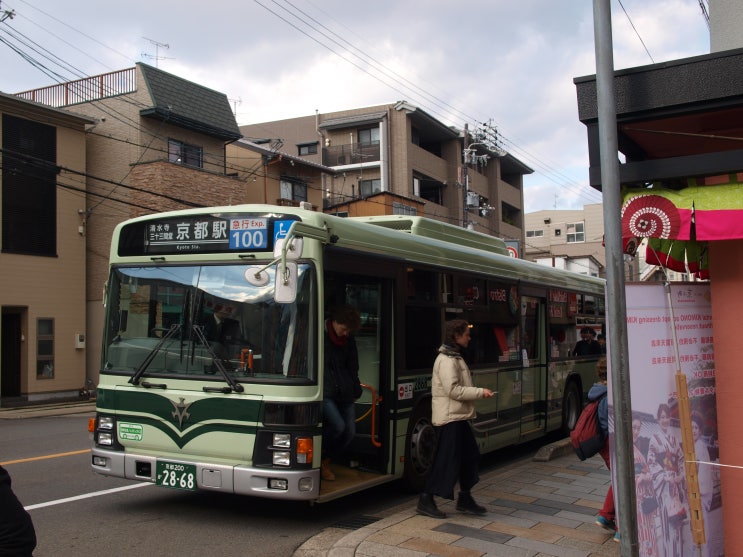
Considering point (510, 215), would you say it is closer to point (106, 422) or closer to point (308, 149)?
point (308, 149)

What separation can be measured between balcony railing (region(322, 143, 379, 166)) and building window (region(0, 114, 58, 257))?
64.1ft

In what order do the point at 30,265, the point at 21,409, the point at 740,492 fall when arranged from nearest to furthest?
the point at 740,492 < the point at 21,409 < the point at 30,265

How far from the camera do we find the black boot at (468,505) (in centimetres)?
702

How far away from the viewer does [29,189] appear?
2228 cm

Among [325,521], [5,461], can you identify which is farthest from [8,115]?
[325,521]

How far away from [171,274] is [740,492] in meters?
5.08

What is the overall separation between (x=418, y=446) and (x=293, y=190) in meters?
24.4

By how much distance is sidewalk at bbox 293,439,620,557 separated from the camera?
586 cm

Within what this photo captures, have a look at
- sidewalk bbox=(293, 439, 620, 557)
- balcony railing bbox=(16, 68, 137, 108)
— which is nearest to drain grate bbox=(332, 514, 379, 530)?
sidewalk bbox=(293, 439, 620, 557)

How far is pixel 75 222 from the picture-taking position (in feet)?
77.9

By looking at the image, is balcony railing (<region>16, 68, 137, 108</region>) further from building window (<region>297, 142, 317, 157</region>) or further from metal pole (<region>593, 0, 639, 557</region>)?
metal pole (<region>593, 0, 639, 557</region>)

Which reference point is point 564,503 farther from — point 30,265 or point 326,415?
point 30,265

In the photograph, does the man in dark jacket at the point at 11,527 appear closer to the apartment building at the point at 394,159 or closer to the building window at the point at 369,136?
the apartment building at the point at 394,159

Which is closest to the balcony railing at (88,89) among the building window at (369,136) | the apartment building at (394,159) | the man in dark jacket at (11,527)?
the apartment building at (394,159)
